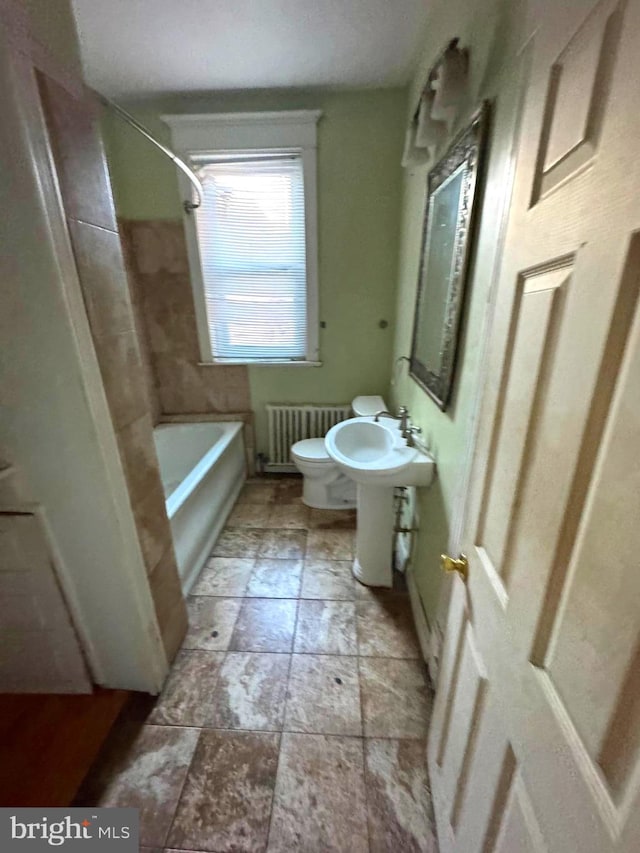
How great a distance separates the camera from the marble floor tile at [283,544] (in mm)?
2182

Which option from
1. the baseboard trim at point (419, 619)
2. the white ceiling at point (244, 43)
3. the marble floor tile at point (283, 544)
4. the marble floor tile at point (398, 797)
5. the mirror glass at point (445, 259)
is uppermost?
the white ceiling at point (244, 43)

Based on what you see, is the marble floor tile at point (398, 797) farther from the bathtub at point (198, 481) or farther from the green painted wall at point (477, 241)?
the bathtub at point (198, 481)

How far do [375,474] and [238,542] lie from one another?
1.21 m

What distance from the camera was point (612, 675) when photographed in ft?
1.28

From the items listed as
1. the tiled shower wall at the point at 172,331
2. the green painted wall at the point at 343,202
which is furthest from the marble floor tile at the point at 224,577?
the green painted wall at the point at 343,202

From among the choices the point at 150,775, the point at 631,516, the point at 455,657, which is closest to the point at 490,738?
the point at 455,657

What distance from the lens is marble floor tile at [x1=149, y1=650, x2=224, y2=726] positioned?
1349mm

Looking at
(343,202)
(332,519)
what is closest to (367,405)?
(332,519)

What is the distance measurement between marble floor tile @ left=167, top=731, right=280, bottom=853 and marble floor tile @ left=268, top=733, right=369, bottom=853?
0.04 metres

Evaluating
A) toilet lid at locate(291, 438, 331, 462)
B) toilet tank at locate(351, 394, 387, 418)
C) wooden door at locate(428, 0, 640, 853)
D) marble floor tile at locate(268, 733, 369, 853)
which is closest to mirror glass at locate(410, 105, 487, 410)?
wooden door at locate(428, 0, 640, 853)

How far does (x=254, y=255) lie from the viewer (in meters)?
2.58

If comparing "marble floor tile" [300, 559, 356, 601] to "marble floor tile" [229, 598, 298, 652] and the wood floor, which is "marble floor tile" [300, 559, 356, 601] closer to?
"marble floor tile" [229, 598, 298, 652]

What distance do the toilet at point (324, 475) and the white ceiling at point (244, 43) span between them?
1.88 metres

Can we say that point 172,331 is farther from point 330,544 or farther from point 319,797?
point 319,797
